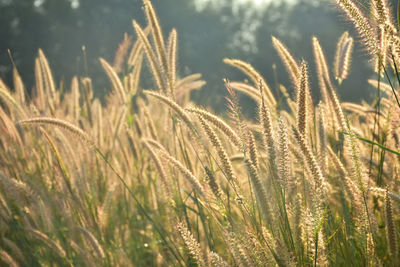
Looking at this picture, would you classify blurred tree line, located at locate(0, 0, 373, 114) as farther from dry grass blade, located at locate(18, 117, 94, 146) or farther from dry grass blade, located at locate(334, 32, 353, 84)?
dry grass blade, located at locate(18, 117, 94, 146)

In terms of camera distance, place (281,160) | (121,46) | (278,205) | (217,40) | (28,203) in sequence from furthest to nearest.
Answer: (217,40) < (121,46) < (28,203) < (278,205) < (281,160)

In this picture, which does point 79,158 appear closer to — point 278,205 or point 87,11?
point 278,205

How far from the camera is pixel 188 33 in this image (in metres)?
37.3

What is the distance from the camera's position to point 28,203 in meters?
2.98

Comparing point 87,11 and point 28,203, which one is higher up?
point 87,11

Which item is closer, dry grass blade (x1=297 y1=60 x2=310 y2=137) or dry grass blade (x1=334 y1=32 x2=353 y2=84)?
dry grass blade (x1=297 y1=60 x2=310 y2=137)

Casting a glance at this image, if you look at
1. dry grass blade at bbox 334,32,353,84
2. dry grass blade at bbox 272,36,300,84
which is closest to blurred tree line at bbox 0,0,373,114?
dry grass blade at bbox 334,32,353,84

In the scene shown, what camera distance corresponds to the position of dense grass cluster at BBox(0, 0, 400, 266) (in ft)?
4.80

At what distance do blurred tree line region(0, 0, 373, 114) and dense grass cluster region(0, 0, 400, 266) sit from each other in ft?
68.8

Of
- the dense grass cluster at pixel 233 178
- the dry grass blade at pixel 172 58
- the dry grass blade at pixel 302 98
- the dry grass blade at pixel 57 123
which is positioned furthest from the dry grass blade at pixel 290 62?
the dry grass blade at pixel 57 123

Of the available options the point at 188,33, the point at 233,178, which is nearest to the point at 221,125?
the point at 233,178

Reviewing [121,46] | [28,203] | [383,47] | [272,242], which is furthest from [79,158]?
[383,47]

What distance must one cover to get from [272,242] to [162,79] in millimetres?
1227

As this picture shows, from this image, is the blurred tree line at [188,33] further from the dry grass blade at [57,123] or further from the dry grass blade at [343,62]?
the dry grass blade at [57,123]
